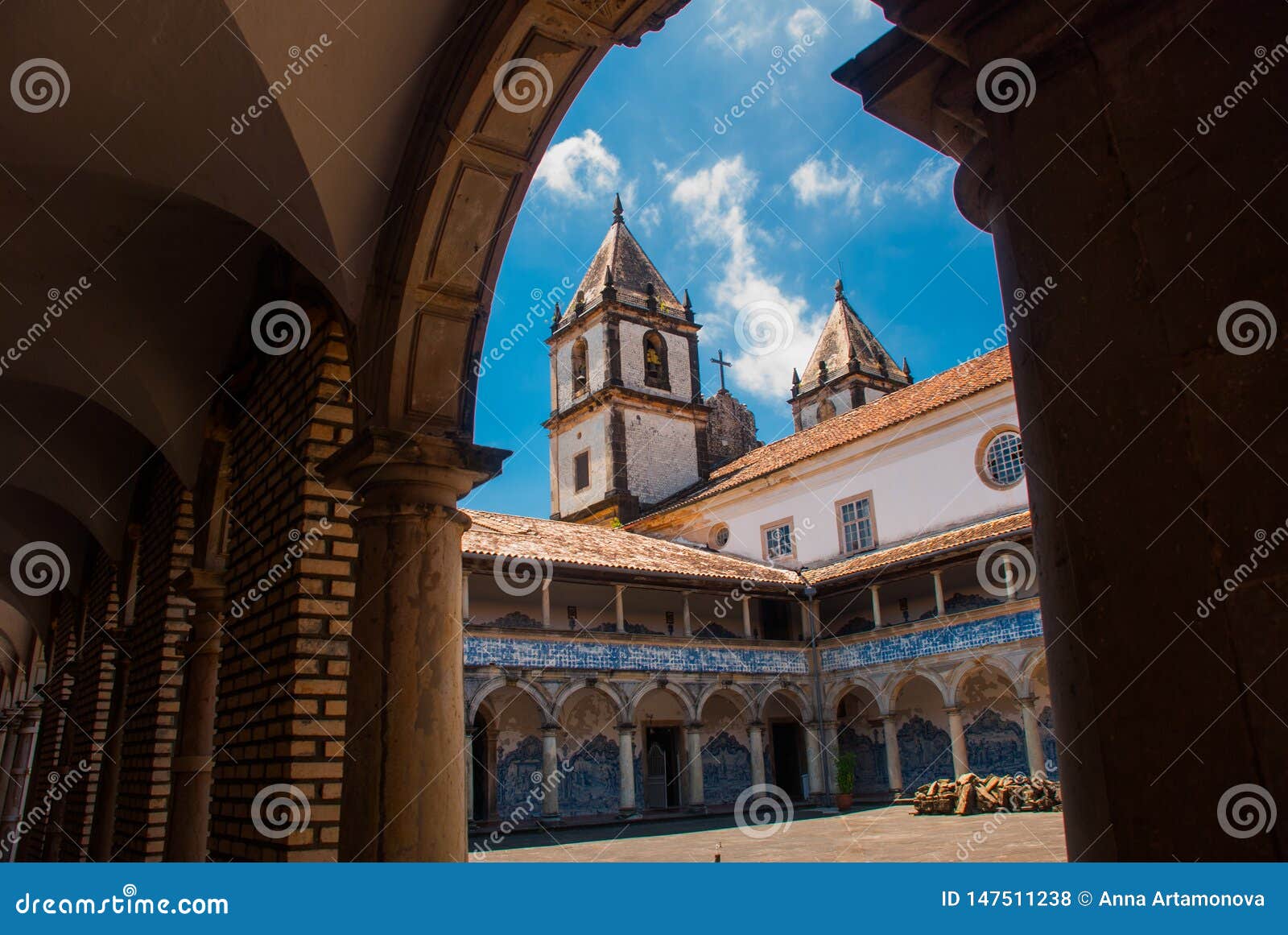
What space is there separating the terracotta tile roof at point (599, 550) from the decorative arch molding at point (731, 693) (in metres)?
2.50

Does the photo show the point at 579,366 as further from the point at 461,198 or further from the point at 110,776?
the point at 461,198

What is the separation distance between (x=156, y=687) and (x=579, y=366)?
26629mm

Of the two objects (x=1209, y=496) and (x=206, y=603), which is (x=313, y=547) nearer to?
(x=206, y=603)

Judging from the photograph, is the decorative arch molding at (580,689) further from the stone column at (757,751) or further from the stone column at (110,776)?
the stone column at (110,776)

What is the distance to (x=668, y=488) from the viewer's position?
31969 mm

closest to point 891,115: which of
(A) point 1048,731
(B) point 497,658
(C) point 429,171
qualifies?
(C) point 429,171

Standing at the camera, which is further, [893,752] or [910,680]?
[910,680]

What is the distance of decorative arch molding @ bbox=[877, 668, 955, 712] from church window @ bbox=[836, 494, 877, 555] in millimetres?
3690

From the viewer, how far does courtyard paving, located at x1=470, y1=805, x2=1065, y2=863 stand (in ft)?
39.3

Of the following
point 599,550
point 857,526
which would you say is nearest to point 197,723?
point 599,550

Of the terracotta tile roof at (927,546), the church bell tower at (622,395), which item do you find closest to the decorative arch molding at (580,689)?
the terracotta tile roof at (927,546)

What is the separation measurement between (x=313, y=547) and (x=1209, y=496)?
4033 millimetres

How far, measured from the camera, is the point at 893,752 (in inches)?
860

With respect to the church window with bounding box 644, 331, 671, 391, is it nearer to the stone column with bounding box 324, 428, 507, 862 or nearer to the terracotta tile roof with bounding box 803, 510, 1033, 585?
the terracotta tile roof with bounding box 803, 510, 1033, 585
